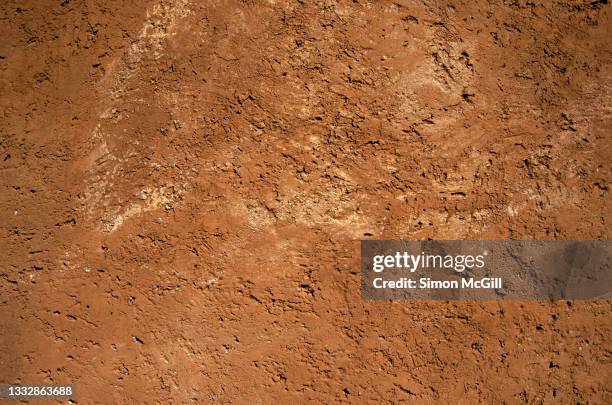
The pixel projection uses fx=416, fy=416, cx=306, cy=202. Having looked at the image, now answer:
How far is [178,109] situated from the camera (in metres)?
3.37

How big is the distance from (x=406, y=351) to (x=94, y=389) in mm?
2485

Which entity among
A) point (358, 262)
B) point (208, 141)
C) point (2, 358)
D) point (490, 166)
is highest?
point (208, 141)

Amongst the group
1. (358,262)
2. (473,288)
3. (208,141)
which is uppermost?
(208,141)

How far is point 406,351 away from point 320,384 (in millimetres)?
720

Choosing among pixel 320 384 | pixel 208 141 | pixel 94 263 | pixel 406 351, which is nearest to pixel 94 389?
pixel 94 263

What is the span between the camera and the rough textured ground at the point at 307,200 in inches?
129

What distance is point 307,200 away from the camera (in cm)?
332

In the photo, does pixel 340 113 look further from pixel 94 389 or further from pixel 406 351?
pixel 94 389

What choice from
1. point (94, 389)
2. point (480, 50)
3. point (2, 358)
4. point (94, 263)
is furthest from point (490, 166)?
point (2, 358)

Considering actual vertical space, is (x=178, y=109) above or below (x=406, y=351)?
above

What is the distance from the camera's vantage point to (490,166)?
10.9 ft

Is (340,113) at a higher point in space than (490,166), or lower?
higher

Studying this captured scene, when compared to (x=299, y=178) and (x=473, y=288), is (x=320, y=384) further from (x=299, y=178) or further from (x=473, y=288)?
(x=299, y=178)

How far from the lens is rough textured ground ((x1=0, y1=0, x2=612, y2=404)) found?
10.7ft
